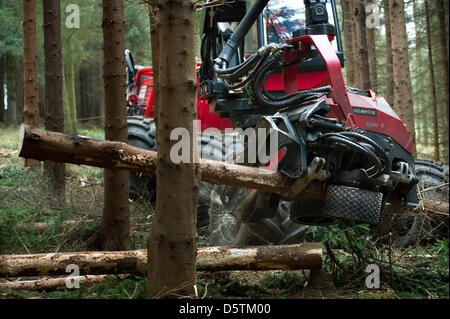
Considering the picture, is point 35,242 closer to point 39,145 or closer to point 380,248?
point 39,145

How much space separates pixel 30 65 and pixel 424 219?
916 cm

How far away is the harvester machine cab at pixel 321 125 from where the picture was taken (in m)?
4.50

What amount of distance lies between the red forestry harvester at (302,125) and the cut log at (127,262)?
447 mm

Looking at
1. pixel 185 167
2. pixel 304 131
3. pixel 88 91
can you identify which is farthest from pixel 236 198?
pixel 88 91

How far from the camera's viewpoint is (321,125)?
4.51m

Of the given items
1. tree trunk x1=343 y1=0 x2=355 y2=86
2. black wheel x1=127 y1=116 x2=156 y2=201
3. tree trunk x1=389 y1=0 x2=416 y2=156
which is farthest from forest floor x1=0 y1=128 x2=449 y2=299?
tree trunk x1=343 y1=0 x2=355 y2=86

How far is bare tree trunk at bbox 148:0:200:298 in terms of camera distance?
3500 millimetres

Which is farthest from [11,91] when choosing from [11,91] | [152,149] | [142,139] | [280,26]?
[280,26]

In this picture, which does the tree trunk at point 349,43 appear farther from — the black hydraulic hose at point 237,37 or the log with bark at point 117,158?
the log with bark at point 117,158

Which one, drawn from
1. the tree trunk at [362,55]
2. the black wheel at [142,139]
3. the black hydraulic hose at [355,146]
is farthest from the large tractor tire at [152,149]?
the tree trunk at [362,55]

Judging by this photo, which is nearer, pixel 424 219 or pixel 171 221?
pixel 171 221

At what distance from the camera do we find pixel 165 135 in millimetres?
3537

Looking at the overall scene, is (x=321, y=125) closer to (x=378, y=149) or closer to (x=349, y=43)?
(x=378, y=149)

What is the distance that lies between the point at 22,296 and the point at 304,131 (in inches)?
105
